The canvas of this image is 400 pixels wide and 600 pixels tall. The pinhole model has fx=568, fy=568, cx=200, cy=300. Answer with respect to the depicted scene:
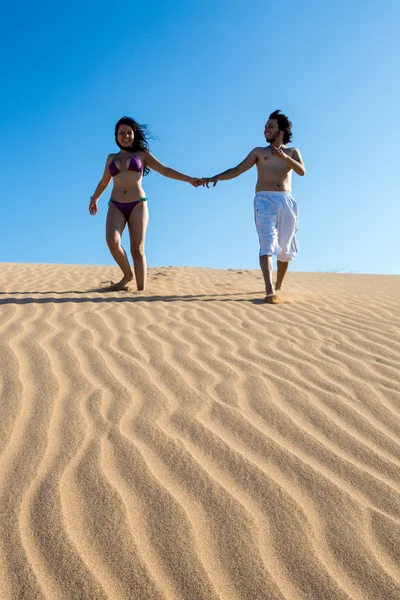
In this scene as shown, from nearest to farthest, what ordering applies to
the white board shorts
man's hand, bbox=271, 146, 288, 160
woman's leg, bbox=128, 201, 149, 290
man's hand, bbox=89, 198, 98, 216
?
man's hand, bbox=271, 146, 288, 160
the white board shorts
woman's leg, bbox=128, 201, 149, 290
man's hand, bbox=89, 198, 98, 216

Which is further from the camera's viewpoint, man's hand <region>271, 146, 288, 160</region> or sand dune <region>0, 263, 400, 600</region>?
man's hand <region>271, 146, 288, 160</region>

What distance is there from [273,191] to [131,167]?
168 cm

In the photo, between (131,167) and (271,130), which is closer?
(271,130)

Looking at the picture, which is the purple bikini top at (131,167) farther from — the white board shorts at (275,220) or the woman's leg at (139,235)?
the white board shorts at (275,220)

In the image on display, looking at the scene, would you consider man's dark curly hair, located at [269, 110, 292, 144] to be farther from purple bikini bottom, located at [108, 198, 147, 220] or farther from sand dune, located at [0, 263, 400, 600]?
sand dune, located at [0, 263, 400, 600]

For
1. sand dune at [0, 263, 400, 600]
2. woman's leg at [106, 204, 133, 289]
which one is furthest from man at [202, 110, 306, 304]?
sand dune at [0, 263, 400, 600]

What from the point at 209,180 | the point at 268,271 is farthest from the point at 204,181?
the point at 268,271

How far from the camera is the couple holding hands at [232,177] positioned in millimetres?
6355

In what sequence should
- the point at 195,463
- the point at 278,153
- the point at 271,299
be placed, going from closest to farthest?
the point at 195,463, the point at 278,153, the point at 271,299

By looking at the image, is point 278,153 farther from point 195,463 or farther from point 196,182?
point 195,463

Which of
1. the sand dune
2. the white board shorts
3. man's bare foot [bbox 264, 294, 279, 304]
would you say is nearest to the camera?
the sand dune

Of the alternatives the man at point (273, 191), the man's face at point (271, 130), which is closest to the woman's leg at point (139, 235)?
the man at point (273, 191)

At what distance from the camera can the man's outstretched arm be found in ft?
21.3

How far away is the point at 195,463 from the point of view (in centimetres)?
251
